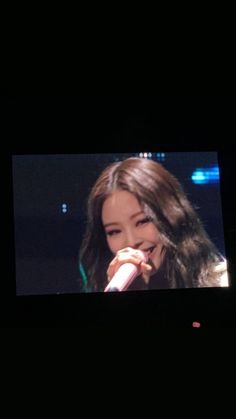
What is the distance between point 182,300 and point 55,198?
1.08 m

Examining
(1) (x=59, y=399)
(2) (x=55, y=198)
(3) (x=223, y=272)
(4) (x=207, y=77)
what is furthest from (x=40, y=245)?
(1) (x=59, y=399)

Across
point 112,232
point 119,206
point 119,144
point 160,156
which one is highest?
point 119,144

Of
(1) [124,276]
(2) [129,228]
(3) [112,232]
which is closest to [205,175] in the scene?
(2) [129,228]

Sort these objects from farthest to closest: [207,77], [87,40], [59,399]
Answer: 1. [207,77]
2. [87,40]
3. [59,399]

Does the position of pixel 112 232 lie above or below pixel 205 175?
below

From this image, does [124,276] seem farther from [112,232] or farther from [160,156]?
[160,156]

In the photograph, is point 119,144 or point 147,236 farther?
point 119,144

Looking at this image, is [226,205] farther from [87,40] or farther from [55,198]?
[87,40]

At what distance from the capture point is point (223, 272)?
4297 millimetres

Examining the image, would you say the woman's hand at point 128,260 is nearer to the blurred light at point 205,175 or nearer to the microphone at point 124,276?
the microphone at point 124,276

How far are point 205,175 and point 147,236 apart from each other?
0.59m

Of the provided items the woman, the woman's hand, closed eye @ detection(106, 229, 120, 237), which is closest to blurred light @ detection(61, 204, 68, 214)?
the woman

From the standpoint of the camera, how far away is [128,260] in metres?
4.23

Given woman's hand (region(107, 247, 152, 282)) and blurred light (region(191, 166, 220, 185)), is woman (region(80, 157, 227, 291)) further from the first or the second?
blurred light (region(191, 166, 220, 185))
